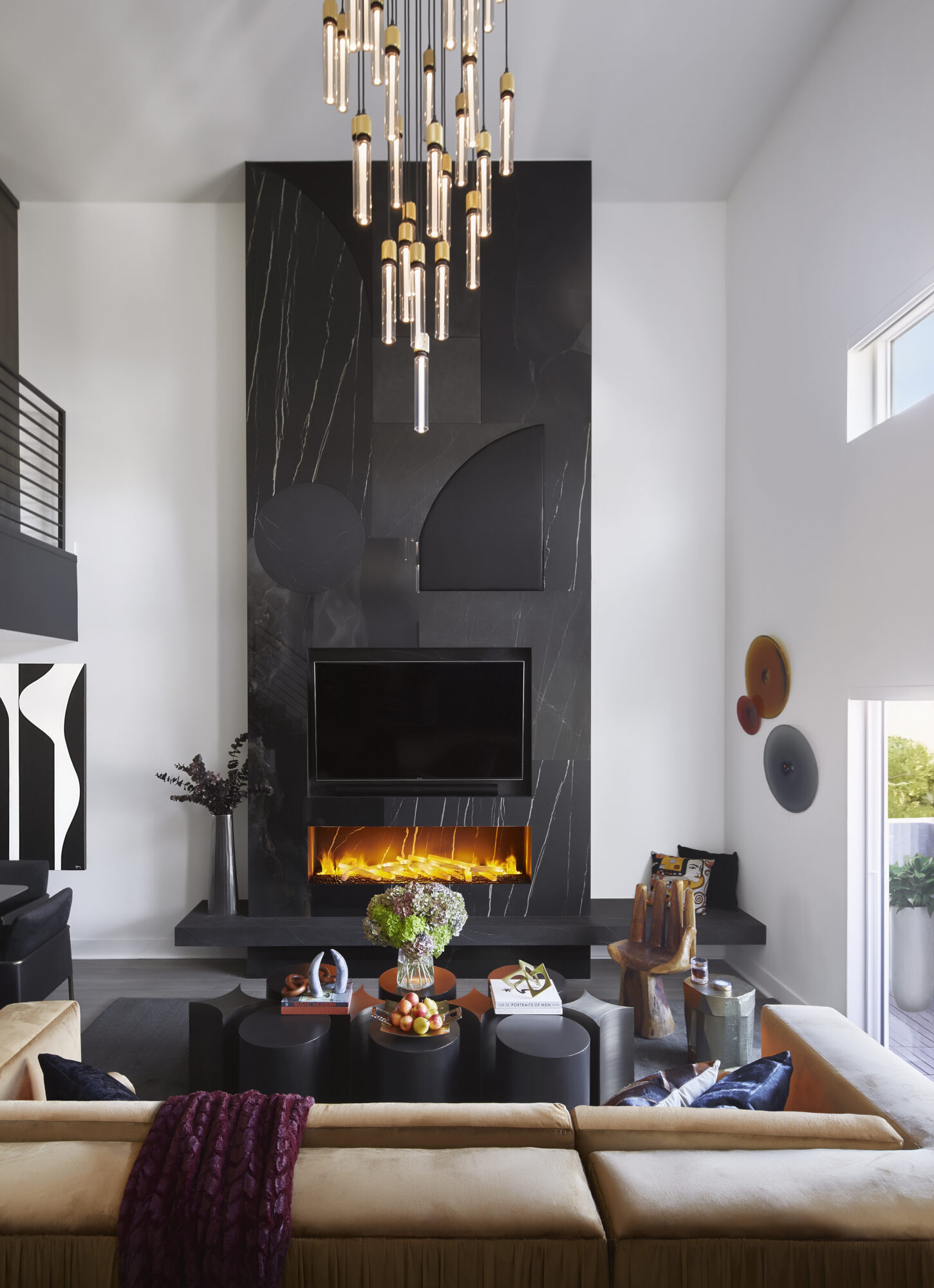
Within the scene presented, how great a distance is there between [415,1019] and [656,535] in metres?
3.24

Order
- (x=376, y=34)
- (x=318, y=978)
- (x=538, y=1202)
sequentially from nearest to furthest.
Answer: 1. (x=538, y=1202)
2. (x=376, y=34)
3. (x=318, y=978)

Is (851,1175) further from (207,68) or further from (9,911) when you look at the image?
(207,68)

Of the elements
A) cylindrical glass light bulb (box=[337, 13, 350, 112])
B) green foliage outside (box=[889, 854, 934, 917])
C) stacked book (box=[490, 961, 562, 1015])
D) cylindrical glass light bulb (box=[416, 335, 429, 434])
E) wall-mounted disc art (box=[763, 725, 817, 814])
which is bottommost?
stacked book (box=[490, 961, 562, 1015])

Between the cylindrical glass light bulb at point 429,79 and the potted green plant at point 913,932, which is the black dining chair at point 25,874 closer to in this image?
the cylindrical glass light bulb at point 429,79

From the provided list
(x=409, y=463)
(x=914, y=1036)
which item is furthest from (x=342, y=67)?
(x=914, y=1036)

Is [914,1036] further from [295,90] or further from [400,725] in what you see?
[295,90]

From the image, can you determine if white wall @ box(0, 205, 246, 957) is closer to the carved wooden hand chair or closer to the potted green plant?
the carved wooden hand chair

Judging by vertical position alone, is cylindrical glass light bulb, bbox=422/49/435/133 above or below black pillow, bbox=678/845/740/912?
above

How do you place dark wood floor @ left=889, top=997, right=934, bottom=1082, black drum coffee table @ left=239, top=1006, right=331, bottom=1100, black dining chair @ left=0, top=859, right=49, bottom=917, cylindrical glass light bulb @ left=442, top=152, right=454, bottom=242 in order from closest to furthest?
1. cylindrical glass light bulb @ left=442, top=152, right=454, bottom=242
2. black drum coffee table @ left=239, top=1006, right=331, bottom=1100
3. dark wood floor @ left=889, top=997, right=934, bottom=1082
4. black dining chair @ left=0, top=859, right=49, bottom=917

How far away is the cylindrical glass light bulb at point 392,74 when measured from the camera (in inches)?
93.0

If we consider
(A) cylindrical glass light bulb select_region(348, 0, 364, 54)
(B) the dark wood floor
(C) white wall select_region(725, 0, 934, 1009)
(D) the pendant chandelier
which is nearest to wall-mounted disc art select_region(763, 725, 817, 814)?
(C) white wall select_region(725, 0, 934, 1009)

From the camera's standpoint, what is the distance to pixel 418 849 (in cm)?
488

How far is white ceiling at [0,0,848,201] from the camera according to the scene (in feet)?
12.0

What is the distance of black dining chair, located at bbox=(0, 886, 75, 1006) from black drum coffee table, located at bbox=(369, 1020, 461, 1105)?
160 cm
